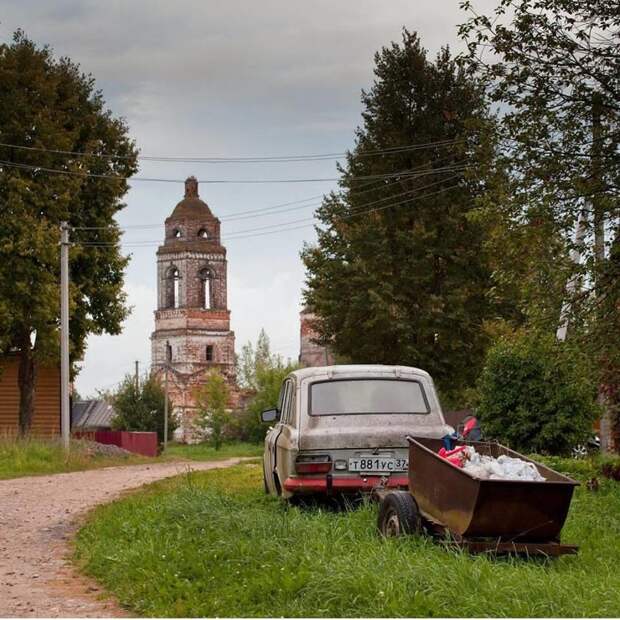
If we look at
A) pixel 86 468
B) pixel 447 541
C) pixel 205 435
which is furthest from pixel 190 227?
pixel 447 541

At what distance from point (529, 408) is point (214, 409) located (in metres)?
55.8

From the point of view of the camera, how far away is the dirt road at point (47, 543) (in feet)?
29.6

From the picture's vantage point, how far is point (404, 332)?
1433 inches

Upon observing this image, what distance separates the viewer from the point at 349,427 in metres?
13.2

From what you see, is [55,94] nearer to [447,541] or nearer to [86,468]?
[86,468]

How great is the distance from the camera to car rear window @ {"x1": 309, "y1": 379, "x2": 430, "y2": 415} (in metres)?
13.7

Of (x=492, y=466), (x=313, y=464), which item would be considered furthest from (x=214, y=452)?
(x=492, y=466)

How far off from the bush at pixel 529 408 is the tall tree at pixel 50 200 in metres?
16.4

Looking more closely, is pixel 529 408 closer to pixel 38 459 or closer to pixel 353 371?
pixel 353 371

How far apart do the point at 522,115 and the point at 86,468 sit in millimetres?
17770

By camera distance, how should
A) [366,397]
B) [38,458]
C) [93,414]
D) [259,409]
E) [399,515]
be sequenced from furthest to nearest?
[93,414], [259,409], [38,458], [366,397], [399,515]

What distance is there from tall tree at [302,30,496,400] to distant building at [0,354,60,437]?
11205 millimetres

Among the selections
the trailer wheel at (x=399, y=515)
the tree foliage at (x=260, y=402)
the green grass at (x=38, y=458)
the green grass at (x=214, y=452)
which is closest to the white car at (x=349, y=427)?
the trailer wheel at (x=399, y=515)

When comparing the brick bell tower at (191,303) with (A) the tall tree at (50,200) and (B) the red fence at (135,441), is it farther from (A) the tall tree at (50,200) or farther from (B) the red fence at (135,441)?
(A) the tall tree at (50,200)
